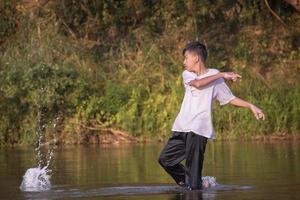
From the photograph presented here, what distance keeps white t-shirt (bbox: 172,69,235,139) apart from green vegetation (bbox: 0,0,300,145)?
34.8 ft

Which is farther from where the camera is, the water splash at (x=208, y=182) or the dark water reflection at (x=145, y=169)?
the water splash at (x=208, y=182)

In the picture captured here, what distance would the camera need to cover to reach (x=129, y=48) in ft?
90.1

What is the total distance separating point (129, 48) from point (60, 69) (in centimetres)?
342

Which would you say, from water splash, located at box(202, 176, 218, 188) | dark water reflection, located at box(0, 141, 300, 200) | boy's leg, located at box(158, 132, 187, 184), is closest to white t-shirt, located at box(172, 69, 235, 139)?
boy's leg, located at box(158, 132, 187, 184)

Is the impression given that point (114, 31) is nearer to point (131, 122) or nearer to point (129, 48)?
point (129, 48)

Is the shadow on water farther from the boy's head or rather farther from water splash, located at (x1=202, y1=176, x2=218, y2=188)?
the boy's head

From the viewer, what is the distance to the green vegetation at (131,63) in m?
23.3

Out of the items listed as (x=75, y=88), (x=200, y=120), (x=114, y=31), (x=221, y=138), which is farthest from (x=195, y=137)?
(x=114, y=31)

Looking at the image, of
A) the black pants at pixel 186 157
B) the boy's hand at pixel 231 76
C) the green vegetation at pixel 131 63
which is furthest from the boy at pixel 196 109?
the green vegetation at pixel 131 63

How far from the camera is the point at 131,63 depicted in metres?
26.4

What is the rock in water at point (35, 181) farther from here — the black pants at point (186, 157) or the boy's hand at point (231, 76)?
the boy's hand at point (231, 76)

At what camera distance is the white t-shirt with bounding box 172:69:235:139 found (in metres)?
11.9

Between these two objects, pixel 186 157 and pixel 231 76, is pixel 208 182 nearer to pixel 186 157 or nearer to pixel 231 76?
pixel 186 157

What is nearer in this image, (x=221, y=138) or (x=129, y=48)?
(x=221, y=138)
